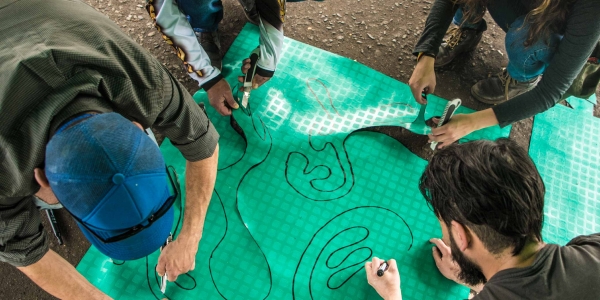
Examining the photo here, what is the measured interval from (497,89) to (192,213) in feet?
4.46

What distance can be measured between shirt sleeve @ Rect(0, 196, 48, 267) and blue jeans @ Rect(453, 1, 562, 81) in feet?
5.15

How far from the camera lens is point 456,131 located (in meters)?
1.54

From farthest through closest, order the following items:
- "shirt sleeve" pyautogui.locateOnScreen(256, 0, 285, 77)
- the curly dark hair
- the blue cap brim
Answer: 1. "shirt sleeve" pyautogui.locateOnScreen(256, 0, 285, 77)
2. the curly dark hair
3. the blue cap brim

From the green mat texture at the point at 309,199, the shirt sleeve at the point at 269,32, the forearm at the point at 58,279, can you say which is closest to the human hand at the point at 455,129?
the green mat texture at the point at 309,199

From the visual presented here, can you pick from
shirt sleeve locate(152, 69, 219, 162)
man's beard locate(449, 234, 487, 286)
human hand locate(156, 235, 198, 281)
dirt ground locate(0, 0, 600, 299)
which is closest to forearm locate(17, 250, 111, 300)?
human hand locate(156, 235, 198, 281)

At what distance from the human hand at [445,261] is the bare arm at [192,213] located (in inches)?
30.7

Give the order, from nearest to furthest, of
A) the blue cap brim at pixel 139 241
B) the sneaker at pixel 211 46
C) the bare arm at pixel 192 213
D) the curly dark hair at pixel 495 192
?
the blue cap brim at pixel 139 241 → the curly dark hair at pixel 495 192 → the bare arm at pixel 192 213 → the sneaker at pixel 211 46

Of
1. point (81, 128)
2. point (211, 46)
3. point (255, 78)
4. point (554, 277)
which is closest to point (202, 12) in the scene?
point (211, 46)

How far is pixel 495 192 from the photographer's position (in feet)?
3.21

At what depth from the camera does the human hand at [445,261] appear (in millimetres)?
1375

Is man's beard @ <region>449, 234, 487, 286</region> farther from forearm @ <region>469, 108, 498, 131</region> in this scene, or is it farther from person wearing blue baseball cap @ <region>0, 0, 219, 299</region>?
person wearing blue baseball cap @ <region>0, 0, 219, 299</region>

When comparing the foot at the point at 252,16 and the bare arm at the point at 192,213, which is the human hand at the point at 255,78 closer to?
the foot at the point at 252,16

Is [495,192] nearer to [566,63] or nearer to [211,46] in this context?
[566,63]

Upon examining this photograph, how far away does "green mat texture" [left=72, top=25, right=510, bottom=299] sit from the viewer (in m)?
1.40
